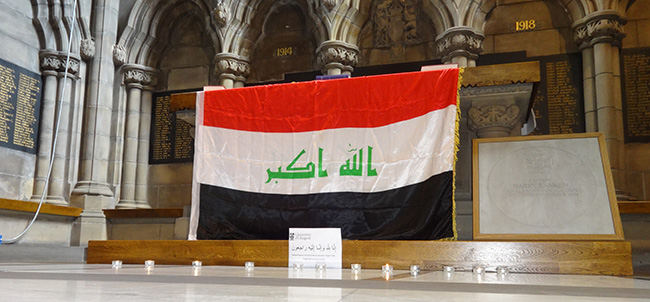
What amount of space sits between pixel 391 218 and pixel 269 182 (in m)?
0.83

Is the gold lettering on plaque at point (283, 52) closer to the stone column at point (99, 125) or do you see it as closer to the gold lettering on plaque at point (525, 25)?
the stone column at point (99, 125)

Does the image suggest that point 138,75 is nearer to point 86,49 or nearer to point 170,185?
point 86,49

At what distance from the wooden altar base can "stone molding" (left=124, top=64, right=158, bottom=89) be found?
12.9ft

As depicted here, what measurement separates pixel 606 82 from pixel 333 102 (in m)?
3.22

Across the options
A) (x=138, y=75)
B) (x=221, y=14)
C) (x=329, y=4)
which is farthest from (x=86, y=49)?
(x=329, y=4)

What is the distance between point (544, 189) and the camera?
122 inches

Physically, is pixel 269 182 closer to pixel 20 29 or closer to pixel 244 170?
pixel 244 170

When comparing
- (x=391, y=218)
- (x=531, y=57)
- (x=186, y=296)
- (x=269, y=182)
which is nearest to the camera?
(x=186, y=296)

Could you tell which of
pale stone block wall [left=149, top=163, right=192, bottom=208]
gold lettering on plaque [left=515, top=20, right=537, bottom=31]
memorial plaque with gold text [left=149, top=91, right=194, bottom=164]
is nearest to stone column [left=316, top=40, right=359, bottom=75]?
gold lettering on plaque [left=515, top=20, right=537, bottom=31]

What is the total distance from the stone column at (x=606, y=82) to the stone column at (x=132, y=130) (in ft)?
16.9

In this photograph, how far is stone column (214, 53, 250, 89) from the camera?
6.70 metres

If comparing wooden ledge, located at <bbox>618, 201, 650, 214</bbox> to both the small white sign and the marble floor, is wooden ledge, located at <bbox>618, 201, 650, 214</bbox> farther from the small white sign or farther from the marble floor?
the marble floor

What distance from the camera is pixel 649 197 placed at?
18.0 feet

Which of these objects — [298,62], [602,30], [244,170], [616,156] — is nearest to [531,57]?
[602,30]
